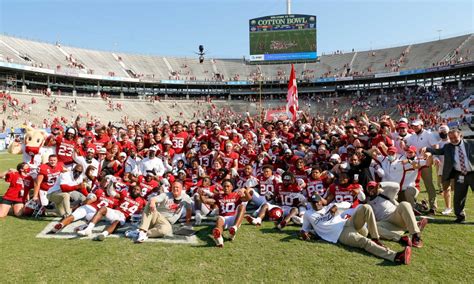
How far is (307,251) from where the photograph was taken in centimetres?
499

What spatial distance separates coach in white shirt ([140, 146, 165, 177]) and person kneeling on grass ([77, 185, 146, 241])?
114 cm

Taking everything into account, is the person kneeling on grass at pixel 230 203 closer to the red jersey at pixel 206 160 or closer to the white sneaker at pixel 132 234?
the white sneaker at pixel 132 234

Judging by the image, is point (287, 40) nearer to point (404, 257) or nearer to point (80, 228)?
point (80, 228)

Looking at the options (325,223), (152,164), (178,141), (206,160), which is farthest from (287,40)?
(325,223)

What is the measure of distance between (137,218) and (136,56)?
57.4 meters

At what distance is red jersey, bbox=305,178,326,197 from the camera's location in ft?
21.2

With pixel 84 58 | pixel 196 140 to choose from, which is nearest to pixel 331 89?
pixel 84 58

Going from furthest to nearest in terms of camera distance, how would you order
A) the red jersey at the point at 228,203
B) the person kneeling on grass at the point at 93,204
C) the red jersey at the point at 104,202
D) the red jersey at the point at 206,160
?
the red jersey at the point at 206,160, the red jersey at the point at 104,202, the person kneeling on grass at the point at 93,204, the red jersey at the point at 228,203

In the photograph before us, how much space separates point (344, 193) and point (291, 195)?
1.09m

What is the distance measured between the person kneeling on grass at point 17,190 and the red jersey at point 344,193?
6.79 metres

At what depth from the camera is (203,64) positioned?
61.1 metres

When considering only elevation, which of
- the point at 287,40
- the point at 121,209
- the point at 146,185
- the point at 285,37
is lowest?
the point at 121,209

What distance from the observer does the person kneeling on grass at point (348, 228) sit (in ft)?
15.1

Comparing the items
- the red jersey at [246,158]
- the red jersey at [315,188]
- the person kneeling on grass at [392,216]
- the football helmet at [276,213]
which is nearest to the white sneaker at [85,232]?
the football helmet at [276,213]
